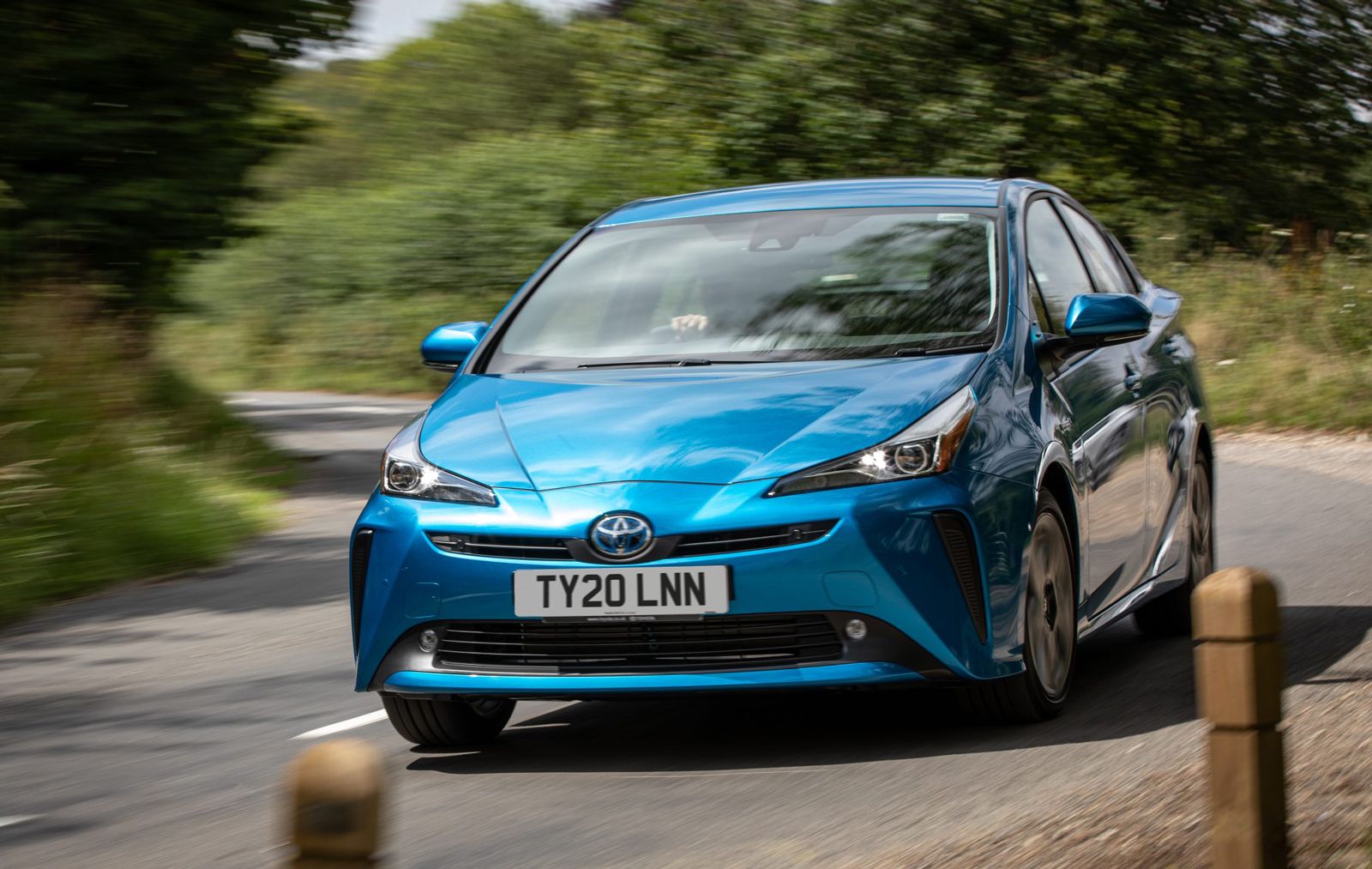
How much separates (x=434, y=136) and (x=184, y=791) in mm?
36601

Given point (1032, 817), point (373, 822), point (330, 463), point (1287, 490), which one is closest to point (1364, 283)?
point (1287, 490)

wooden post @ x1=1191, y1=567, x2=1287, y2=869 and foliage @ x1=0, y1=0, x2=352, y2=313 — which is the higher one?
wooden post @ x1=1191, y1=567, x2=1287, y2=869

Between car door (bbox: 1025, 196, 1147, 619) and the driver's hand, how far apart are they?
1.07 metres

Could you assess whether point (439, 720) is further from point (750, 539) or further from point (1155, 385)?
point (1155, 385)

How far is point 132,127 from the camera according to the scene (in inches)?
556

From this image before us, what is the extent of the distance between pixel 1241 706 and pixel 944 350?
2.31m

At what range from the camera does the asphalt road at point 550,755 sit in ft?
15.4

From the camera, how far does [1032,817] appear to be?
455cm

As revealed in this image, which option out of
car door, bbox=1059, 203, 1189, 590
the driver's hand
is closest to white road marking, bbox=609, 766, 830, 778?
the driver's hand

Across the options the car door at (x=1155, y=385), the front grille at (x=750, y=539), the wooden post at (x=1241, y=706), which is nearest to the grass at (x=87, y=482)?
the front grille at (x=750, y=539)

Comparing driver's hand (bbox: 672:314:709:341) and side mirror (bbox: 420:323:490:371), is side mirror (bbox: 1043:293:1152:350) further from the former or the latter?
side mirror (bbox: 420:323:490:371)

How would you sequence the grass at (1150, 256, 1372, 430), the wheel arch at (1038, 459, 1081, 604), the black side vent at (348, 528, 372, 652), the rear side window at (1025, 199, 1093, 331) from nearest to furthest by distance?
the black side vent at (348, 528, 372, 652) < the wheel arch at (1038, 459, 1081, 604) < the rear side window at (1025, 199, 1093, 331) < the grass at (1150, 256, 1372, 430)

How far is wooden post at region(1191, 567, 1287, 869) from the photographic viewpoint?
3549mm

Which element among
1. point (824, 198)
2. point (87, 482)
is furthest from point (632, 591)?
point (87, 482)
